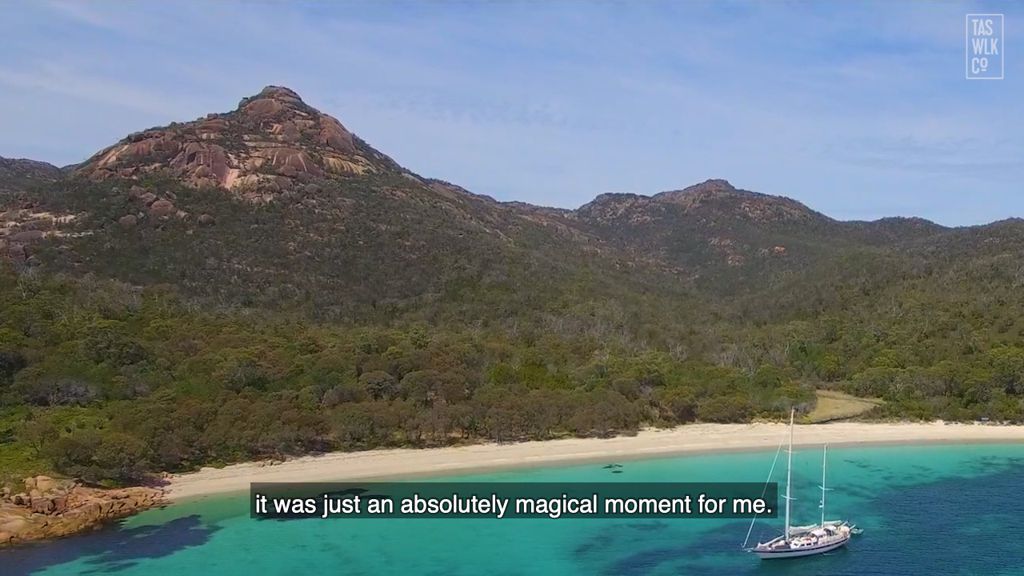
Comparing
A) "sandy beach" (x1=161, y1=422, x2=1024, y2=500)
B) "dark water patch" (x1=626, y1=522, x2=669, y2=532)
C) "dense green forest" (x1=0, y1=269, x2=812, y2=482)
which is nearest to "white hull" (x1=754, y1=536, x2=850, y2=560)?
"dark water patch" (x1=626, y1=522, x2=669, y2=532)

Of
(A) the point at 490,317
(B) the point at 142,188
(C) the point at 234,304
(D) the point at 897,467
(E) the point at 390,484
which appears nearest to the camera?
(E) the point at 390,484

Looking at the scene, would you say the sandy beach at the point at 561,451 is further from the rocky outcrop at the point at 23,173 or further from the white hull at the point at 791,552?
the rocky outcrop at the point at 23,173

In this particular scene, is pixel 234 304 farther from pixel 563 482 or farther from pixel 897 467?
pixel 897 467

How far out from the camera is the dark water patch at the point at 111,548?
34625 mm

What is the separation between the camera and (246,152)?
4422 inches

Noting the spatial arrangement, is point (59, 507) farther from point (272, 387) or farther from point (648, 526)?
point (648, 526)

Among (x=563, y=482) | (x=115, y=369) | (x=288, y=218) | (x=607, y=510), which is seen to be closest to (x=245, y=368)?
(x=115, y=369)

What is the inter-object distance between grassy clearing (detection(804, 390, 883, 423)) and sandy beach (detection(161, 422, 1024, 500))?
1784mm

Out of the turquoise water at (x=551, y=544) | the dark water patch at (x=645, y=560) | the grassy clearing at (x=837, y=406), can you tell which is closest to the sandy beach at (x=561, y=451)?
the grassy clearing at (x=837, y=406)

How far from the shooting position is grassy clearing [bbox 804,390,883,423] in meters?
70.4

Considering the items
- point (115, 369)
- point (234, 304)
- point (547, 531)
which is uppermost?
point (234, 304)

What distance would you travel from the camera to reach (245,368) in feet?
196

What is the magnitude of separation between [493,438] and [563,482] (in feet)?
35.8

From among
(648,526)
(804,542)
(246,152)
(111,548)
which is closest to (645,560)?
(648,526)
